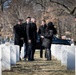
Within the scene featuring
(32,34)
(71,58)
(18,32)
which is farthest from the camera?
(18,32)

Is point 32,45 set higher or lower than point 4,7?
lower

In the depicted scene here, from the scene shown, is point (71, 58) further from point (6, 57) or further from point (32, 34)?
point (32, 34)

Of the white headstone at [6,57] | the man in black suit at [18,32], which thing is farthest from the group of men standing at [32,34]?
the white headstone at [6,57]

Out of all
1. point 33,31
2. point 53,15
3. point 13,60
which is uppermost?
point 53,15

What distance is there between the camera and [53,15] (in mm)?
63188

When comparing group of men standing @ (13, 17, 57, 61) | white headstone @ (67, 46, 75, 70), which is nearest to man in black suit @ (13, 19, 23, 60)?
group of men standing @ (13, 17, 57, 61)

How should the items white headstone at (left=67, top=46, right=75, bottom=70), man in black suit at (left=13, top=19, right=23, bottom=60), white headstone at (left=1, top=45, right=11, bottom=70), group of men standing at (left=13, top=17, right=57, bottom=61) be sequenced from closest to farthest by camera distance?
white headstone at (left=1, top=45, right=11, bottom=70), white headstone at (left=67, top=46, right=75, bottom=70), group of men standing at (left=13, top=17, right=57, bottom=61), man in black suit at (left=13, top=19, right=23, bottom=60)

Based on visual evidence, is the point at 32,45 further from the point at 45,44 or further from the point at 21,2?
the point at 21,2

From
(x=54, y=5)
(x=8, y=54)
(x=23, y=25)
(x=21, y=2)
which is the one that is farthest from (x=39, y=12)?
(x=8, y=54)

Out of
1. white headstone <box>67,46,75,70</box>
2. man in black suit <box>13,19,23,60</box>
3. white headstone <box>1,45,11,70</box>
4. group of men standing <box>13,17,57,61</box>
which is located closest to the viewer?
white headstone <box>1,45,11,70</box>

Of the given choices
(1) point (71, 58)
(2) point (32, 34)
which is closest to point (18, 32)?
(2) point (32, 34)

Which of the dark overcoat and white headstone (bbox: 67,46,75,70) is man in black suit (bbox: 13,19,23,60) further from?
white headstone (bbox: 67,46,75,70)

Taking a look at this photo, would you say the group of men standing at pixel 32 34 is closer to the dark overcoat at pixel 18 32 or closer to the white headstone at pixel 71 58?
the dark overcoat at pixel 18 32

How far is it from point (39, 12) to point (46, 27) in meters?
50.7
